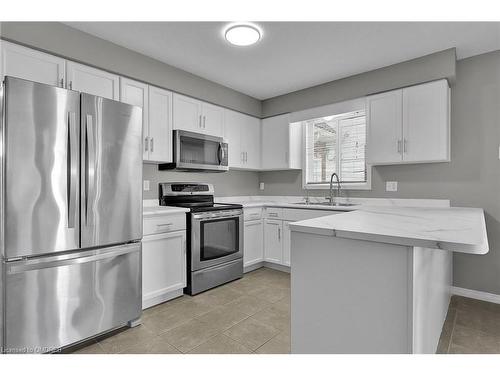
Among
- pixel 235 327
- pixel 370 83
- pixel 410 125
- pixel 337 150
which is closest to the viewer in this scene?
pixel 235 327

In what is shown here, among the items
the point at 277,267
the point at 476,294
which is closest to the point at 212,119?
the point at 277,267

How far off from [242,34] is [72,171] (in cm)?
171

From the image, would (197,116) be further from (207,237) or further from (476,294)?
(476,294)

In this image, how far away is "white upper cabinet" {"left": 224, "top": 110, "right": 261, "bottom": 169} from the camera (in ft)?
12.6

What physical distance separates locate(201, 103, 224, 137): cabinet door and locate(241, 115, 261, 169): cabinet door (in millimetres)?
453

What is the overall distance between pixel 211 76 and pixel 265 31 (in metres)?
1.17

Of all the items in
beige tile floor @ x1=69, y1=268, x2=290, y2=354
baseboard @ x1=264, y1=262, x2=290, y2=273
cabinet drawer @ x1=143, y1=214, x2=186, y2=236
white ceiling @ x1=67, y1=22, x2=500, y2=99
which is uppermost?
white ceiling @ x1=67, y1=22, x2=500, y2=99

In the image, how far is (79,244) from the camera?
192 centimetres

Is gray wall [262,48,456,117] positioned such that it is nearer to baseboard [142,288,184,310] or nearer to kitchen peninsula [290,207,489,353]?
kitchen peninsula [290,207,489,353]

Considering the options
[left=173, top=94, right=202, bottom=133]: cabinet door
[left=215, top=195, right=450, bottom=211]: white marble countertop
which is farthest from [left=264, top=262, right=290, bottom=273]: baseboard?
[left=173, top=94, right=202, bottom=133]: cabinet door

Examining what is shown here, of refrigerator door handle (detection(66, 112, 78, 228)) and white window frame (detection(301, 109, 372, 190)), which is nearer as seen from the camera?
refrigerator door handle (detection(66, 112, 78, 228))

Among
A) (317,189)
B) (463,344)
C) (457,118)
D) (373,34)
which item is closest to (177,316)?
(463,344)

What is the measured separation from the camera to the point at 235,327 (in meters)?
2.23

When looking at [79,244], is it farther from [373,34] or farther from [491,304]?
[491,304]
